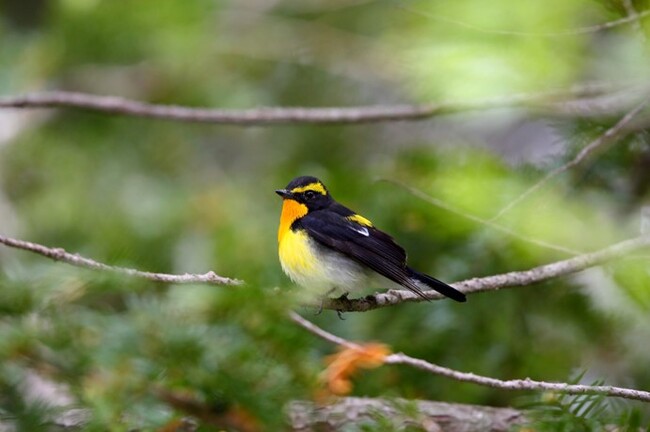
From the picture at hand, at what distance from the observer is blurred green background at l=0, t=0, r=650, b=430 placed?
2.34 meters

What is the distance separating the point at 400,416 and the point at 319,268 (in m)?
0.78

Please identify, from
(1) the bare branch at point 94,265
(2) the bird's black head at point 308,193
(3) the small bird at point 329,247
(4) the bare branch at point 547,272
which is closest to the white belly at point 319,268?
(3) the small bird at point 329,247

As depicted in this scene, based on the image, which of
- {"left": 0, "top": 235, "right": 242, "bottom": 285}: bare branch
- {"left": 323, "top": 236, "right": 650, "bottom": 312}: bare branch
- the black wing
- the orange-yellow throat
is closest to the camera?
{"left": 0, "top": 235, "right": 242, "bottom": 285}: bare branch

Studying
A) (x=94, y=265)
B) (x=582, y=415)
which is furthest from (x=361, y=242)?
(x=94, y=265)

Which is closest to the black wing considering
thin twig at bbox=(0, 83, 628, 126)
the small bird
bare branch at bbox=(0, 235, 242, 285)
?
the small bird

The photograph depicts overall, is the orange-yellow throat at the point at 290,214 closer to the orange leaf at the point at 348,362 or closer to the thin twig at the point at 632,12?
the orange leaf at the point at 348,362

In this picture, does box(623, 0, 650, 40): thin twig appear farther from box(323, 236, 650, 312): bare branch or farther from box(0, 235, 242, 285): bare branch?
box(0, 235, 242, 285): bare branch

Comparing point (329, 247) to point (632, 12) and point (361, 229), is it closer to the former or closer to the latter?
point (361, 229)

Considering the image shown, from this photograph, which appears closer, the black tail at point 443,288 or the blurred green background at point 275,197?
the blurred green background at point 275,197

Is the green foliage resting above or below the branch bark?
above

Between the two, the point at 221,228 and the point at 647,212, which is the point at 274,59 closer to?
the point at 221,228

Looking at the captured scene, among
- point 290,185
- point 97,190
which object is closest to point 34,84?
point 97,190

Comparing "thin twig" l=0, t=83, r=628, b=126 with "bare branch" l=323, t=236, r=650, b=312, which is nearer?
"bare branch" l=323, t=236, r=650, b=312

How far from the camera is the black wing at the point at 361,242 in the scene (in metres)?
3.12
